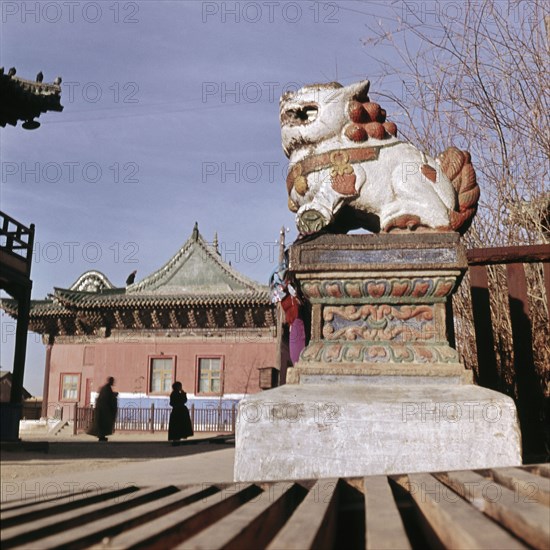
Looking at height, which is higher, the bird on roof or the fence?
the bird on roof

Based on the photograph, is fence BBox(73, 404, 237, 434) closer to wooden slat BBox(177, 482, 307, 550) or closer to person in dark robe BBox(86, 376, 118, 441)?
person in dark robe BBox(86, 376, 118, 441)

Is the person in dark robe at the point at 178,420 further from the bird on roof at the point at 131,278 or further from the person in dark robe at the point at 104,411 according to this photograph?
the bird on roof at the point at 131,278

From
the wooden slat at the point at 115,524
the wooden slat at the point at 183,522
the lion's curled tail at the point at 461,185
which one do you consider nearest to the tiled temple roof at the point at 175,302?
the lion's curled tail at the point at 461,185

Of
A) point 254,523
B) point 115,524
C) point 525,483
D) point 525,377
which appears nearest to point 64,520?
point 115,524

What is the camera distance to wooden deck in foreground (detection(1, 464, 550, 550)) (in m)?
1.15

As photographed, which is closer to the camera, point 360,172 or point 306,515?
point 306,515

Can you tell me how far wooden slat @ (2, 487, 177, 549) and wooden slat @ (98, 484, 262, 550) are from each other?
149 mm

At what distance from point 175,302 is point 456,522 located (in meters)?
21.2

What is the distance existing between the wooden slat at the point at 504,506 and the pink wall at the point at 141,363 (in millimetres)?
19450

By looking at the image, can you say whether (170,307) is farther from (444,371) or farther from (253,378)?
(444,371)

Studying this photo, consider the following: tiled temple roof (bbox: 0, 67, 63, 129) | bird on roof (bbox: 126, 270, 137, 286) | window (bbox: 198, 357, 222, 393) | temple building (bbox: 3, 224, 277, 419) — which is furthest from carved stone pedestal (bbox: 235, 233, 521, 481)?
bird on roof (bbox: 126, 270, 137, 286)

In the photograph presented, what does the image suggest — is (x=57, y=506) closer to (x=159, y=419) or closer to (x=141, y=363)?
(x=159, y=419)

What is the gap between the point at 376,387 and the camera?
274 centimetres

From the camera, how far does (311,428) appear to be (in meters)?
2.54
